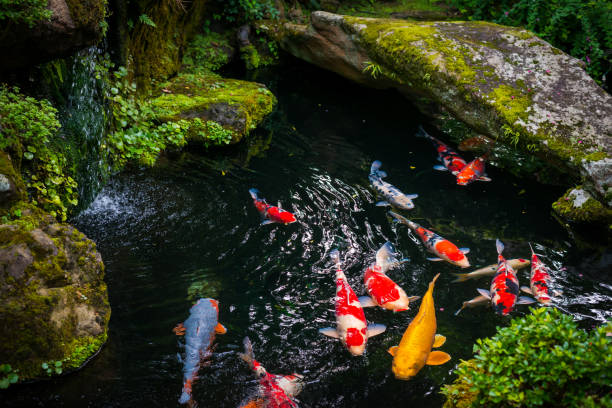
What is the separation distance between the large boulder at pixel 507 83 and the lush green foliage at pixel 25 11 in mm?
6196

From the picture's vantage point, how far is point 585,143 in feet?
22.7

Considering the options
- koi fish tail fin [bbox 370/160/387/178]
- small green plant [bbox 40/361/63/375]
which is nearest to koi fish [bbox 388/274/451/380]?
small green plant [bbox 40/361/63/375]

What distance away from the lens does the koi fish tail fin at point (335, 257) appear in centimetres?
547

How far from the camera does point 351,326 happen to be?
445 cm

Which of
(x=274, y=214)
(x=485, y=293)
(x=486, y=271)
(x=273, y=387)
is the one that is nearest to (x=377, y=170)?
(x=274, y=214)

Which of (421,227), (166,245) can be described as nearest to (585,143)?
(421,227)

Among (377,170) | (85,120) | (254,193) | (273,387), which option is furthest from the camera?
(377,170)

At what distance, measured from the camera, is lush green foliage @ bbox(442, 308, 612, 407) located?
2232 millimetres

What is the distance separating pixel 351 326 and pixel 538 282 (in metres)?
2.58

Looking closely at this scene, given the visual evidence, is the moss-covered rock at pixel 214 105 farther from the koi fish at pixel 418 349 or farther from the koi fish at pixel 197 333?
the koi fish at pixel 418 349

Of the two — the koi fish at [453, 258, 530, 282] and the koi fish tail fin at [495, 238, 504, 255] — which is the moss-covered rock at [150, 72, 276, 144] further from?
the koi fish tail fin at [495, 238, 504, 255]

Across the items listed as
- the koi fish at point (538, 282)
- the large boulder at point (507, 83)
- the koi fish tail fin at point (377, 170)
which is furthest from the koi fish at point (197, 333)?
the large boulder at point (507, 83)

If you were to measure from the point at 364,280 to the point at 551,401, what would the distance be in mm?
2982

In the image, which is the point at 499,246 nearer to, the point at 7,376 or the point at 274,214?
the point at 274,214
